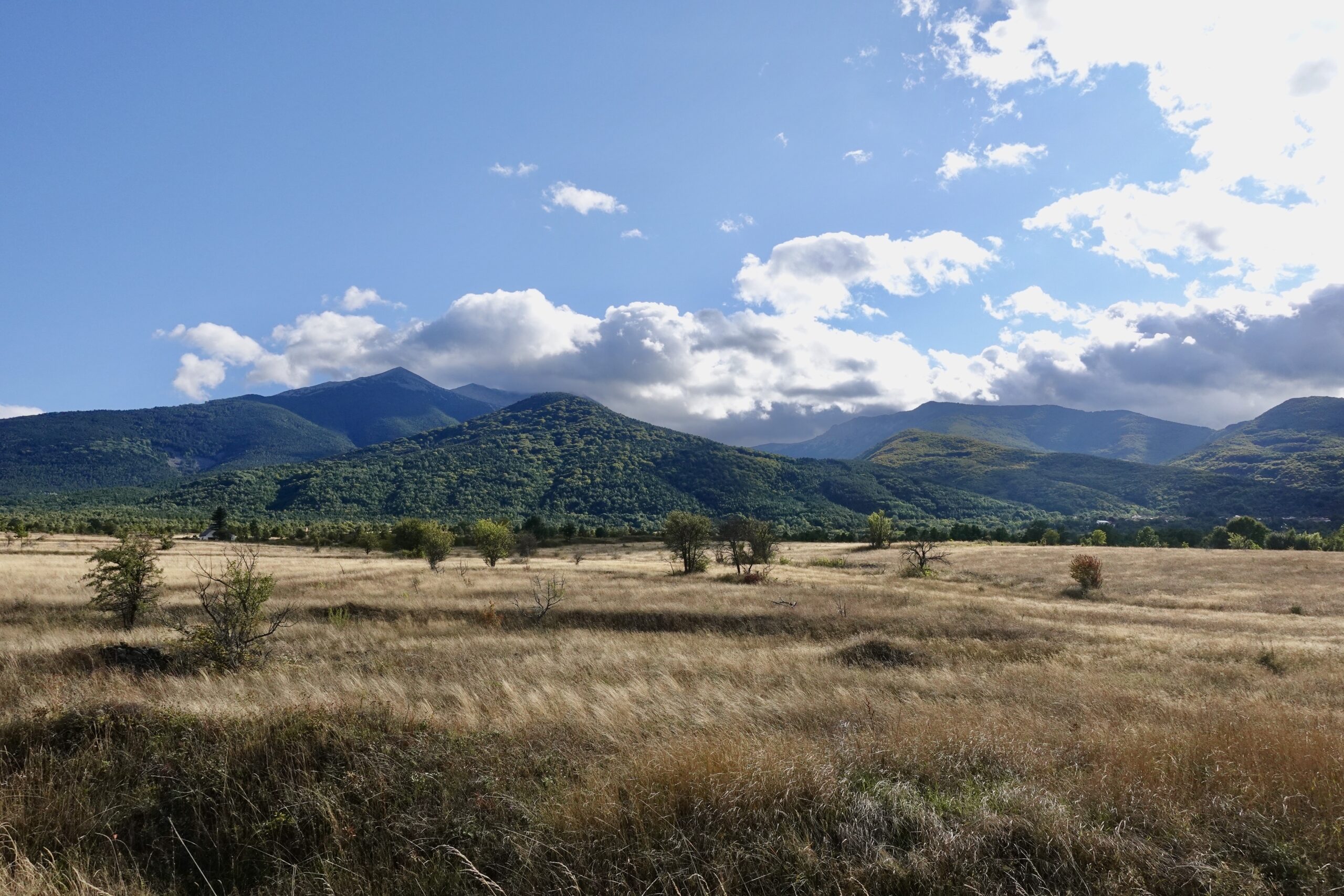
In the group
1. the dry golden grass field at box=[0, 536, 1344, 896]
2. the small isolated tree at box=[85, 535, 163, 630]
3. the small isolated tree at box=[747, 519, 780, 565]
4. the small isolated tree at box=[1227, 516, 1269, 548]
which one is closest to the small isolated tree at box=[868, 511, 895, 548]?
the small isolated tree at box=[747, 519, 780, 565]

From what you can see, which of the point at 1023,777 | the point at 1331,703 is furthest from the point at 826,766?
the point at 1331,703

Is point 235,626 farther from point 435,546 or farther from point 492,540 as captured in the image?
point 492,540

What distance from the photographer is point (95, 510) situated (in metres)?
153

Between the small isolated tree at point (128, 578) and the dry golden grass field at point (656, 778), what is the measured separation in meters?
5.83

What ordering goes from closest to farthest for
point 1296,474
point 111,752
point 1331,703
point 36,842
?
1. point 36,842
2. point 111,752
3. point 1331,703
4. point 1296,474

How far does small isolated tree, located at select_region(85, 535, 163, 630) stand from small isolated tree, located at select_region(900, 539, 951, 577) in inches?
1866

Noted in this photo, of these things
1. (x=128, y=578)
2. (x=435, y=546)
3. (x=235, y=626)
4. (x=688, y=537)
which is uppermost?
(x=128, y=578)

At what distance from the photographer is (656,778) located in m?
5.07

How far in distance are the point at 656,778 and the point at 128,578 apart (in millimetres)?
20271

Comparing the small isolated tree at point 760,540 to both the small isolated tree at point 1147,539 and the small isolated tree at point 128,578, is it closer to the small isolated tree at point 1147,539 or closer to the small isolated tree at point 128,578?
the small isolated tree at point 128,578

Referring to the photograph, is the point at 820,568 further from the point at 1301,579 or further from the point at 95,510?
the point at 95,510

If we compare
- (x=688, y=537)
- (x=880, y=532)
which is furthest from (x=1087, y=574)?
(x=880, y=532)

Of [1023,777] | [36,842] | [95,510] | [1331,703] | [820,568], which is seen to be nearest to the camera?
[36,842]

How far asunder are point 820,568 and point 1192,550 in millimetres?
43956
